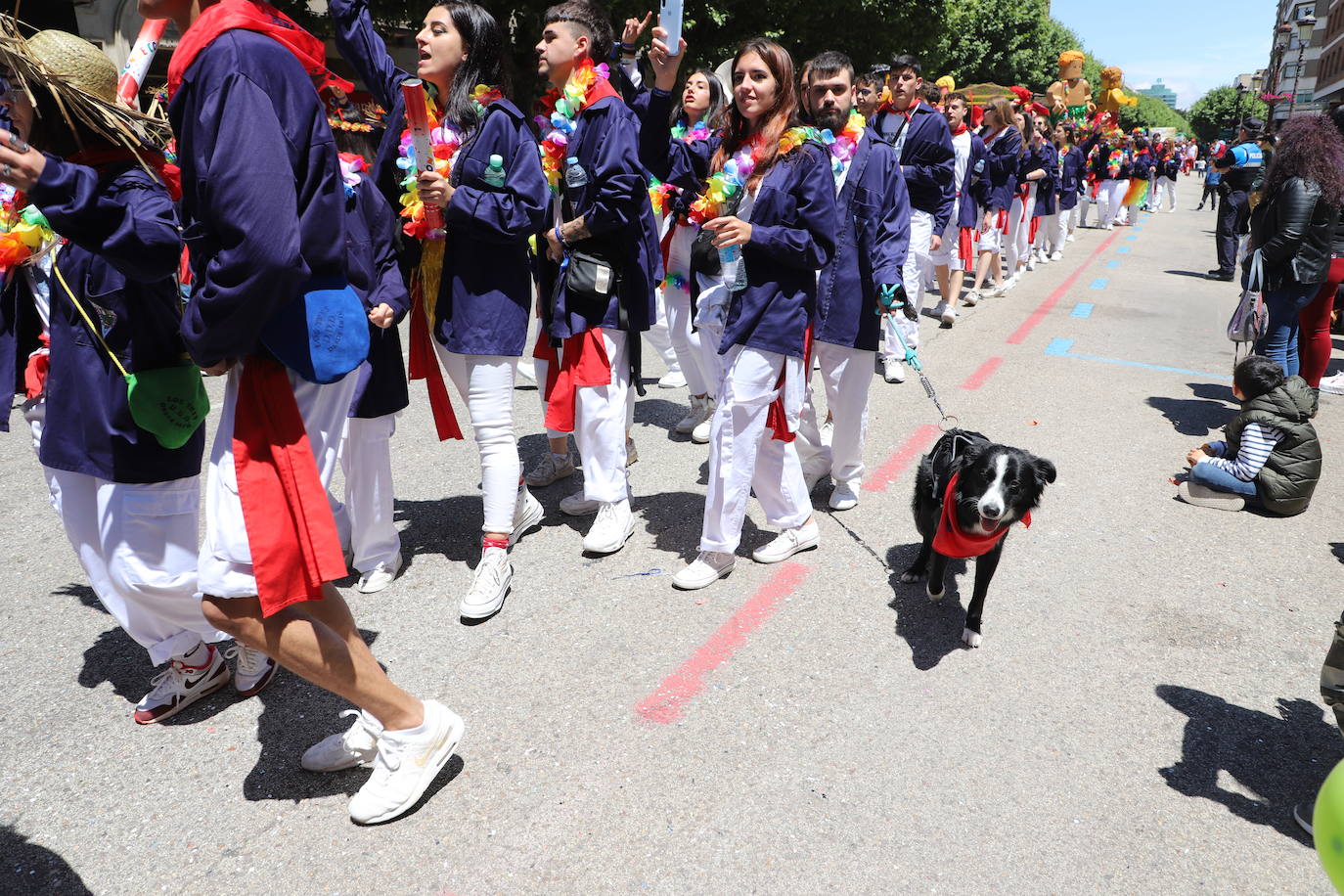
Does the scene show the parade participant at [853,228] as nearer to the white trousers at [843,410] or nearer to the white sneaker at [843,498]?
the white trousers at [843,410]

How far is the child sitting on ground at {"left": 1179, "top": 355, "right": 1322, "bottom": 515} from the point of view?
4.75 meters

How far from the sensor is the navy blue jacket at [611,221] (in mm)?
3781

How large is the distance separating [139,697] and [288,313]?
1.75 meters

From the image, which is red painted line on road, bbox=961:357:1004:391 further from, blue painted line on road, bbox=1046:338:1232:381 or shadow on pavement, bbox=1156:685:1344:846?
shadow on pavement, bbox=1156:685:1344:846

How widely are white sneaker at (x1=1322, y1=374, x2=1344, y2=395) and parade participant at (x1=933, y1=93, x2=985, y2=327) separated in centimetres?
332

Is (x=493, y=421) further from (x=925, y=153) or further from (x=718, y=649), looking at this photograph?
(x=925, y=153)

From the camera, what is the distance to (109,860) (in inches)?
93.0

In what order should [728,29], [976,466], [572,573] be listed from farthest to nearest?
[728,29] < [572,573] < [976,466]

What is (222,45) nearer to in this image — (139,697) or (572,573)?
(139,697)

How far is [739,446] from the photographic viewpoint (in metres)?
3.72

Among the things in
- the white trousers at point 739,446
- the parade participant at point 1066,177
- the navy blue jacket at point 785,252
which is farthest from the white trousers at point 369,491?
the parade participant at point 1066,177

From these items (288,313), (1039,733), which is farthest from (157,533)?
(1039,733)

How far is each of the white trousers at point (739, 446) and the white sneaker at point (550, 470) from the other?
143 cm

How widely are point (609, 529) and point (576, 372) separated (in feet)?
2.41
